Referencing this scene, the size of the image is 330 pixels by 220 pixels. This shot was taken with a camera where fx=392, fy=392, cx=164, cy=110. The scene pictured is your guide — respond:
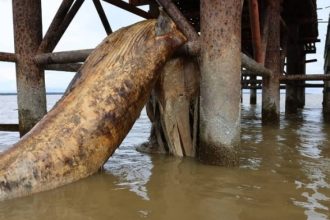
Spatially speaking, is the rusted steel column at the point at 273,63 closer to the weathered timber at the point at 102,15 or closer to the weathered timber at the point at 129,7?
the weathered timber at the point at 129,7

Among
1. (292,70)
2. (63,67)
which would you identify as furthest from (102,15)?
(292,70)

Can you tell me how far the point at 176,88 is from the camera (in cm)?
416

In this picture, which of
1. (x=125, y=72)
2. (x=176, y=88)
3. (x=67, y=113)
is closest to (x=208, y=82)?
(x=176, y=88)

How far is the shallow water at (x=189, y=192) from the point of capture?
2.44 metres

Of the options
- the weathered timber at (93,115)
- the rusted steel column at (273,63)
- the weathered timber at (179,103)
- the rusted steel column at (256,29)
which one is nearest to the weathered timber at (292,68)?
the rusted steel column at (273,63)

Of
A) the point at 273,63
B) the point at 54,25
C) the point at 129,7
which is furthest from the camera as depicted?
the point at 273,63

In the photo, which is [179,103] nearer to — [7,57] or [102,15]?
[7,57]

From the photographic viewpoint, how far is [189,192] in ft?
9.52

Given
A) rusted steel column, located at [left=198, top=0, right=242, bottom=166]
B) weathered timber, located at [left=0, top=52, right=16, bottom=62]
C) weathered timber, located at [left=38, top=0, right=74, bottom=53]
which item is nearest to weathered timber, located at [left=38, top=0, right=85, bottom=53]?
weathered timber, located at [left=38, top=0, right=74, bottom=53]

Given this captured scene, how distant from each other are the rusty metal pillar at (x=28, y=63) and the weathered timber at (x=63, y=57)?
15cm

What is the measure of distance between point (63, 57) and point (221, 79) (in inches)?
73.7

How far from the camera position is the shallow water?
244 cm

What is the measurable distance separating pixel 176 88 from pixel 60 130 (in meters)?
1.51

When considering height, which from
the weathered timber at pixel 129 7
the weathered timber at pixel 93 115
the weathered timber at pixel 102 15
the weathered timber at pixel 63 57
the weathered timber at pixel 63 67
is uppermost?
the weathered timber at pixel 129 7
